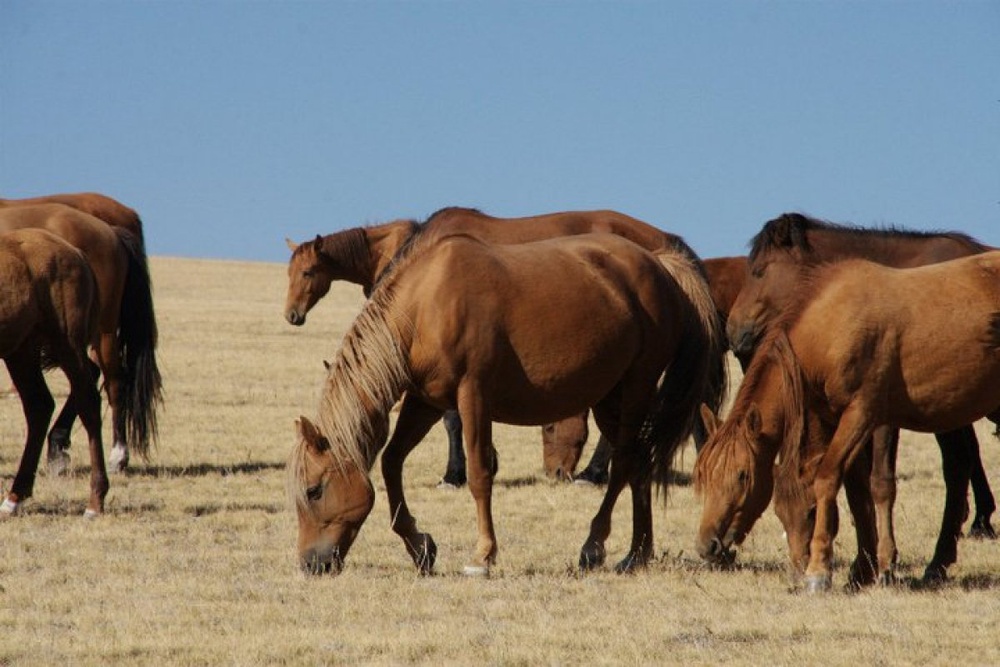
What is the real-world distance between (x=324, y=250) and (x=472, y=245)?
598 cm

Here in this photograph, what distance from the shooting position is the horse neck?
13.3m

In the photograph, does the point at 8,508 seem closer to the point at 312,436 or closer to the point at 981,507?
the point at 312,436

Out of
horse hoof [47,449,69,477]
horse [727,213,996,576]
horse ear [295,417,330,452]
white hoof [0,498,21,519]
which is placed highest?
horse [727,213,996,576]

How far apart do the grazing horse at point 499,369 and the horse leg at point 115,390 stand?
5196 mm

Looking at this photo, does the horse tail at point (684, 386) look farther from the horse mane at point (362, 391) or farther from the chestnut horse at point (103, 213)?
the chestnut horse at point (103, 213)

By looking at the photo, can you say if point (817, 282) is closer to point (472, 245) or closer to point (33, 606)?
point (472, 245)

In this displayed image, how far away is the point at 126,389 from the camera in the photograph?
41.1 ft

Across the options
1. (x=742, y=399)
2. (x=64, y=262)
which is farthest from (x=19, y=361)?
(x=742, y=399)

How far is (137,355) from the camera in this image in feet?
41.5

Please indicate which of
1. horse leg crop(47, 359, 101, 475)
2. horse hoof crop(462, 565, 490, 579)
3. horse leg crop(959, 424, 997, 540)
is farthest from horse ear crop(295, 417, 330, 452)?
horse leg crop(47, 359, 101, 475)

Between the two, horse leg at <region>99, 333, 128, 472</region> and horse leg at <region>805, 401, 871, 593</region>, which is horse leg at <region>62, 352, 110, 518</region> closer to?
horse leg at <region>99, 333, 128, 472</region>

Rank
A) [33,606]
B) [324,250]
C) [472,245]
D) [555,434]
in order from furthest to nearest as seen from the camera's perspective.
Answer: [324,250], [555,434], [472,245], [33,606]

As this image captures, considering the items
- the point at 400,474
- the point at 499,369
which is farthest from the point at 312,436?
the point at 499,369

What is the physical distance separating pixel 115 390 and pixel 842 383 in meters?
7.74
